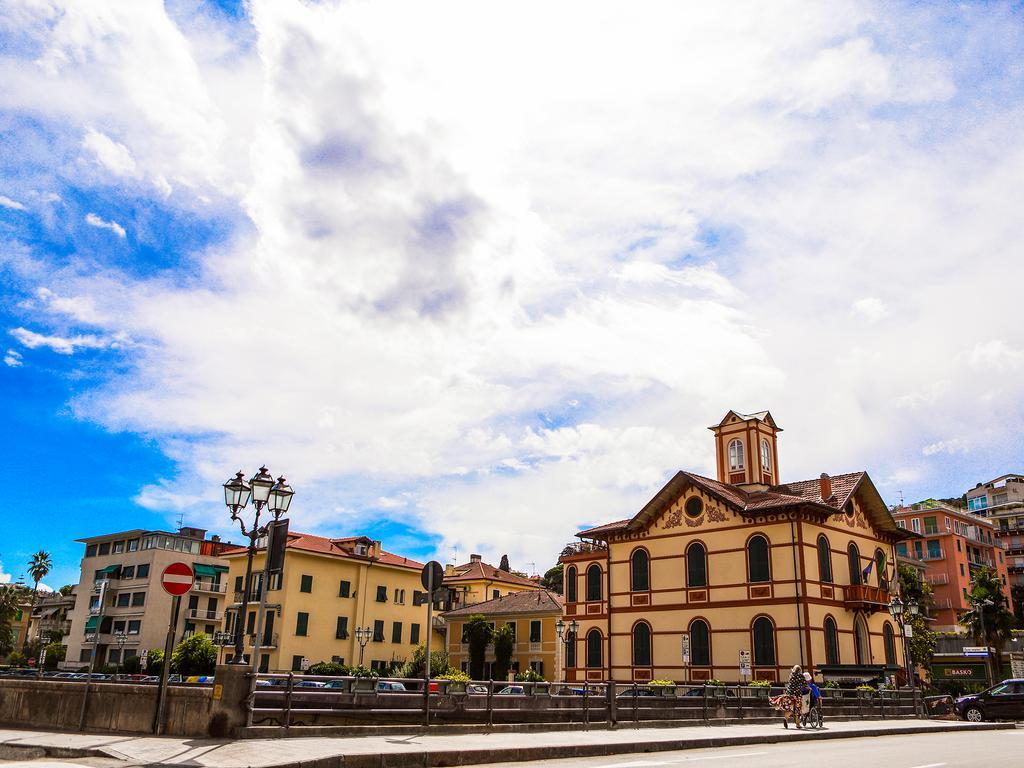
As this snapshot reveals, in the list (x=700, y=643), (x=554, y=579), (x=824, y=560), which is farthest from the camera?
(x=554, y=579)

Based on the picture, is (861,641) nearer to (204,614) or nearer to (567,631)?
(567,631)

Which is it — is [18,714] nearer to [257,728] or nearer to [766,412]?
[257,728]

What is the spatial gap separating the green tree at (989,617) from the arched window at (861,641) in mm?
23652

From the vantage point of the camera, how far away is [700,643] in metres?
40.5

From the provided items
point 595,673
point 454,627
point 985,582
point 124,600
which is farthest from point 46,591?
point 985,582

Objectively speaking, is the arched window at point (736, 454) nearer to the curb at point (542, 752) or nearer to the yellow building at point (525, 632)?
the yellow building at point (525, 632)

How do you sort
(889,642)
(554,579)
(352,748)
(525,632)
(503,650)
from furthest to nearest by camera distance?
1. (554,579)
2. (525,632)
3. (503,650)
4. (889,642)
5. (352,748)

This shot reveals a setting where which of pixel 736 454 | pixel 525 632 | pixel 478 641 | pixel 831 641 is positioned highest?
pixel 736 454

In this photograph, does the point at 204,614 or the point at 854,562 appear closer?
the point at 854,562

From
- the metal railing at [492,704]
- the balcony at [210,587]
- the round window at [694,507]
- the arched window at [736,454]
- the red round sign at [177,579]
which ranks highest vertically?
the arched window at [736,454]

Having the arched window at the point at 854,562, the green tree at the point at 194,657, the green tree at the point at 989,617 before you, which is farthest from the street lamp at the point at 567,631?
the green tree at the point at 989,617

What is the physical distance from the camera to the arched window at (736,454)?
45.7 metres

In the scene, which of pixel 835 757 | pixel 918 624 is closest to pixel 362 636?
pixel 918 624

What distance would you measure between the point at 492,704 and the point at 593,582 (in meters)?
30.1
